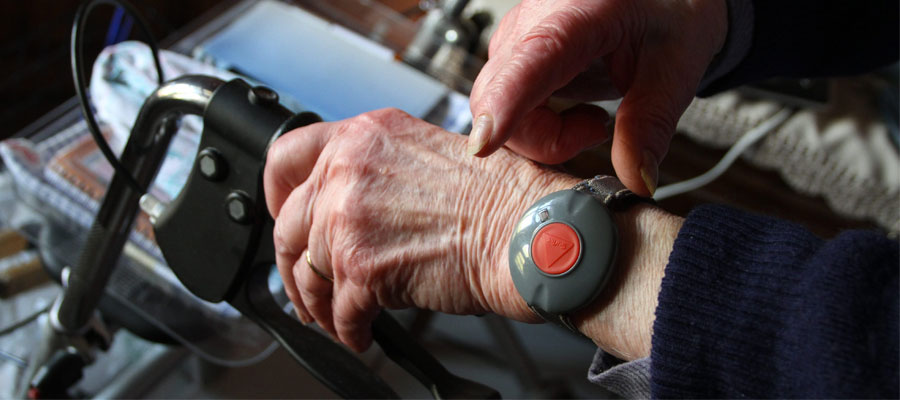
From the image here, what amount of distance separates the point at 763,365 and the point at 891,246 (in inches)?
3.9

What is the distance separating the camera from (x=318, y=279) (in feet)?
1.81

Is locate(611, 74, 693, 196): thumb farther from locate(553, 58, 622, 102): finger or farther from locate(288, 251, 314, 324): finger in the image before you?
locate(288, 251, 314, 324): finger

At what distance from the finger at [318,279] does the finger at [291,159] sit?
1.8 inches

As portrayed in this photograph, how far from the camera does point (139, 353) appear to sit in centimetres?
87

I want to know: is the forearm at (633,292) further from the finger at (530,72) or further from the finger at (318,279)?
the finger at (318,279)

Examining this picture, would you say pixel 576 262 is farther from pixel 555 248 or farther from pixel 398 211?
pixel 398 211

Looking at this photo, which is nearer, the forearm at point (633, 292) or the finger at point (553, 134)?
the forearm at point (633, 292)

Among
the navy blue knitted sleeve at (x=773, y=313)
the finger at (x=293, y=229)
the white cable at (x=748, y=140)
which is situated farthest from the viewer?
the white cable at (x=748, y=140)

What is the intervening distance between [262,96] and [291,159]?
6 cm

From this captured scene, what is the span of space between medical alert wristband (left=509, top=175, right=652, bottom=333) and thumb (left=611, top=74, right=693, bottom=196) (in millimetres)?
47

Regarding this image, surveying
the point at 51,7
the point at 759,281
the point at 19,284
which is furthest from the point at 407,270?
the point at 51,7

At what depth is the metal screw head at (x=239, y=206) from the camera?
53cm

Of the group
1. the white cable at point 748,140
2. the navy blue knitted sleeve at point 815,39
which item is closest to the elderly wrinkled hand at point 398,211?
the navy blue knitted sleeve at point 815,39

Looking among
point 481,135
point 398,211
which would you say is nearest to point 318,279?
point 398,211
